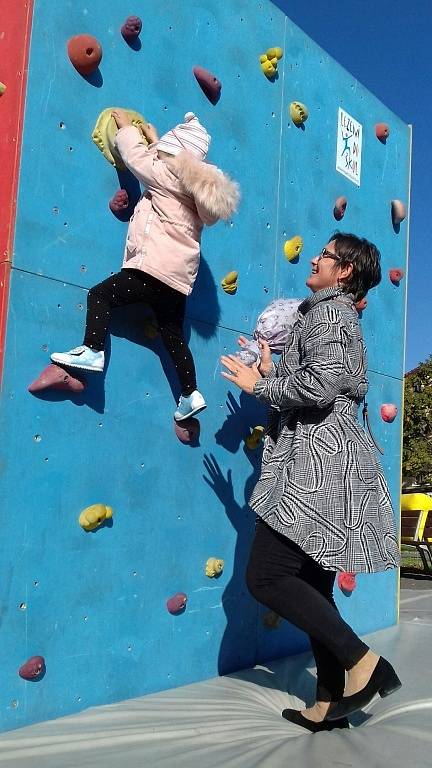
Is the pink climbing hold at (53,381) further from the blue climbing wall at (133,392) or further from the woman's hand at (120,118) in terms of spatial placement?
the woman's hand at (120,118)

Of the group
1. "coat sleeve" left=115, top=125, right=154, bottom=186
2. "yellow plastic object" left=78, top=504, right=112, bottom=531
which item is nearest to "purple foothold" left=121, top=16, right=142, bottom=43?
"coat sleeve" left=115, top=125, right=154, bottom=186

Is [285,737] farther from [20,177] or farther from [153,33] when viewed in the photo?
[153,33]

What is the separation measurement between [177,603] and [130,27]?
210cm

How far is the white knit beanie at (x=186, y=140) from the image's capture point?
2.53m

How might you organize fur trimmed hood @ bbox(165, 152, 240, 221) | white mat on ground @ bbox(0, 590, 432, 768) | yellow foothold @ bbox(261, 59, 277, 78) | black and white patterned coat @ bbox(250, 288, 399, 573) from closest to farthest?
white mat on ground @ bbox(0, 590, 432, 768) < black and white patterned coat @ bbox(250, 288, 399, 573) < fur trimmed hood @ bbox(165, 152, 240, 221) < yellow foothold @ bbox(261, 59, 277, 78)

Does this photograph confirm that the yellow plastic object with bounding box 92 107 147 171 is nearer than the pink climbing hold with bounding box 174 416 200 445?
Yes

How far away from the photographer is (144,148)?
2.54 m

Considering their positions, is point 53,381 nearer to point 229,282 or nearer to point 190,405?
point 190,405

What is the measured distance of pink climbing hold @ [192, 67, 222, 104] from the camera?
118 inches

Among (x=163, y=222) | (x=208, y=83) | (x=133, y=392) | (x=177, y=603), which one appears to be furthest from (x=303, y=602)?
(x=208, y=83)

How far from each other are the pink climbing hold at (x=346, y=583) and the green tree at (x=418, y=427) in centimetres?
1426

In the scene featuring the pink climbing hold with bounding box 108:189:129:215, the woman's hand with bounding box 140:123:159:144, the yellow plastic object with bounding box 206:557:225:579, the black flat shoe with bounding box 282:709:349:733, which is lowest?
the black flat shoe with bounding box 282:709:349:733

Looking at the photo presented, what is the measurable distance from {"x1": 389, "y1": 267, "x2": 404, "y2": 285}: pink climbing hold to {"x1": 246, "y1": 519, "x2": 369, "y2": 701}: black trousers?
2401 mm

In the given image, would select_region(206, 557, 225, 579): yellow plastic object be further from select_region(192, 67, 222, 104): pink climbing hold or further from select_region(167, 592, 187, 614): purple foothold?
select_region(192, 67, 222, 104): pink climbing hold
